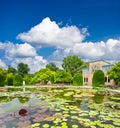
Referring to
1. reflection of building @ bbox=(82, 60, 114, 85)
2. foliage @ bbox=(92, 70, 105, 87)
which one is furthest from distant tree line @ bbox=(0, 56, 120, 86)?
reflection of building @ bbox=(82, 60, 114, 85)

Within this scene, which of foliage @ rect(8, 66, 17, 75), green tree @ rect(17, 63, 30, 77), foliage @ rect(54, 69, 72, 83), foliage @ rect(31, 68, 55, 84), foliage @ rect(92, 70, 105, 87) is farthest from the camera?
foliage @ rect(8, 66, 17, 75)

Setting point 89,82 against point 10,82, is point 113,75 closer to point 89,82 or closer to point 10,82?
point 89,82

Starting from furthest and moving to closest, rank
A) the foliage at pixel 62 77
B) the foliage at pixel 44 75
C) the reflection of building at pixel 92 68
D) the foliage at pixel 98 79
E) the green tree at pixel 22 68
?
the green tree at pixel 22 68
the foliage at pixel 44 75
the foliage at pixel 62 77
the reflection of building at pixel 92 68
the foliage at pixel 98 79

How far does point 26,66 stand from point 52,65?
10.6 m

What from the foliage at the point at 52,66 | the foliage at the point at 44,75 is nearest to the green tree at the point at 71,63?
the foliage at the point at 52,66

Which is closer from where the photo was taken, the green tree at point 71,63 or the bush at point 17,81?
the bush at point 17,81

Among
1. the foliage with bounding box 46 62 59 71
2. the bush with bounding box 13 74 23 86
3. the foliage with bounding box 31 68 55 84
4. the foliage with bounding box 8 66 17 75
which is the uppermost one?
the foliage with bounding box 46 62 59 71

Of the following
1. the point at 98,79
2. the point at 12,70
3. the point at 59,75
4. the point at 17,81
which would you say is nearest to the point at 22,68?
the point at 12,70

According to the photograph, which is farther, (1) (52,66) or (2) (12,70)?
(1) (52,66)

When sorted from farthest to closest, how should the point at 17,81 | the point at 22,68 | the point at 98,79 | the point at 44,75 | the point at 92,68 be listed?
the point at 22,68 < the point at 44,75 < the point at 92,68 < the point at 17,81 < the point at 98,79

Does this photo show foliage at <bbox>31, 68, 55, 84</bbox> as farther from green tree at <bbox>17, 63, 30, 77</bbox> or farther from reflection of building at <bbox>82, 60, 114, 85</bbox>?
green tree at <bbox>17, 63, 30, 77</bbox>

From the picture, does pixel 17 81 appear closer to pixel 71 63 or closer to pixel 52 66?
pixel 71 63

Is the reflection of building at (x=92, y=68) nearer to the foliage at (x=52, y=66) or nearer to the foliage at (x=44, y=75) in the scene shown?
the foliage at (x=44, y=75)

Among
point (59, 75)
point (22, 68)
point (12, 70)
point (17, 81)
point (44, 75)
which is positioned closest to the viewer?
point (17, 81)
